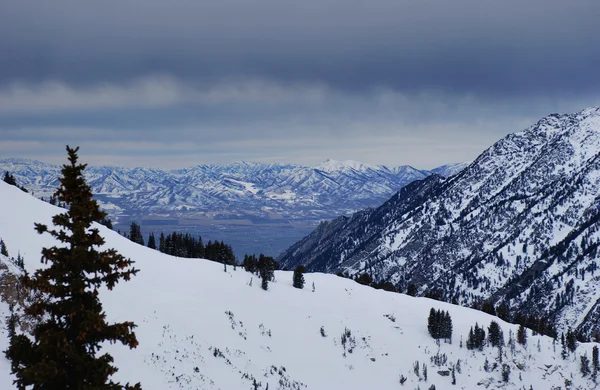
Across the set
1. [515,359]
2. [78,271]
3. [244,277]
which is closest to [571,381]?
[515,359]

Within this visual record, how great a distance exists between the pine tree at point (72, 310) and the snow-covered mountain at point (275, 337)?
19002mm

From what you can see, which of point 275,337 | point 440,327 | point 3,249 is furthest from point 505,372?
point 3,249

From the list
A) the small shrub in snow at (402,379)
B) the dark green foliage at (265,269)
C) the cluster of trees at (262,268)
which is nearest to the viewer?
the small shrub in snow at (402,379)

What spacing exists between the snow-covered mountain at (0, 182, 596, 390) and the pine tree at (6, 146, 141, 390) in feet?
62.3

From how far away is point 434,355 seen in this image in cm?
7300

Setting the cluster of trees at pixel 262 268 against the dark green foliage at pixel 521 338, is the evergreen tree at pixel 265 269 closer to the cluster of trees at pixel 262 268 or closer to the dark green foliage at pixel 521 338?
the cluster of trees at pixel 262 268

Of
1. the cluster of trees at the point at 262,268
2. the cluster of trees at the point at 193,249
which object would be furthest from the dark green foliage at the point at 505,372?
the cluster of trees at the point at 193,249

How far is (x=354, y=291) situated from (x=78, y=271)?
292 ft

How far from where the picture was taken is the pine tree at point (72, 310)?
1155 cm

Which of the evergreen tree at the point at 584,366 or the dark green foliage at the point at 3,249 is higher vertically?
the dark green foliage at the point at 3,249

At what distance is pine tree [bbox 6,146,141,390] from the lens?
11.6 metres

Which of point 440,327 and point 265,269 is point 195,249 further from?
point 440,327

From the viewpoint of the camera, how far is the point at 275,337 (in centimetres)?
6178

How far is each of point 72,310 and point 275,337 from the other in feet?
175
